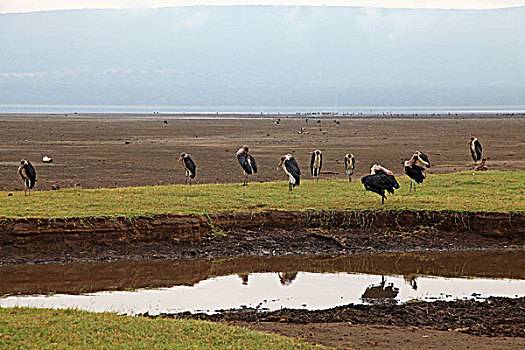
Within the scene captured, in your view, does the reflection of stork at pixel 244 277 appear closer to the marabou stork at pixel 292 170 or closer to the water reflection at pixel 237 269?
the water reflection at pixel 237 269

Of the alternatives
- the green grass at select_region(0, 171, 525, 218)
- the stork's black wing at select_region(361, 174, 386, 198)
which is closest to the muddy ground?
the green grass at select_region(0, 171, 525, 218)

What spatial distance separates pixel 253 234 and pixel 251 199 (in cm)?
202

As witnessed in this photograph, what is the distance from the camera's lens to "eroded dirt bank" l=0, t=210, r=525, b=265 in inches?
634

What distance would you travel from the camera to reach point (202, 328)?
1003cm

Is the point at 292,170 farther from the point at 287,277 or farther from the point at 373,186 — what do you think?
the point at 287,277

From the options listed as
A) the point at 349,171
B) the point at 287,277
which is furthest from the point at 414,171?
the point at 287,277

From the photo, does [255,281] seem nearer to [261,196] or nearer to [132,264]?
[132,264]

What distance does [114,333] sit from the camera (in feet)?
31.2

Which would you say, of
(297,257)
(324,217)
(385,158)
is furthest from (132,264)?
(385,158)

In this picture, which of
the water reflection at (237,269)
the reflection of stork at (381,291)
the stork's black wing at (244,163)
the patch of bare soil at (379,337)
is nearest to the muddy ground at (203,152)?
the stork's black wing at (244,163)

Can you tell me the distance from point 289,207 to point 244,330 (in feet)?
28.2

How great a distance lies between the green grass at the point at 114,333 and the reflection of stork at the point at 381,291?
419 cm

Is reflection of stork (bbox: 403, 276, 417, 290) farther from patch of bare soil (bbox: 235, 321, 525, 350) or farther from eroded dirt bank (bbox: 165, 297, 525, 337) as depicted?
patch of bare soil (bbox: 235, 321, 525, 350)

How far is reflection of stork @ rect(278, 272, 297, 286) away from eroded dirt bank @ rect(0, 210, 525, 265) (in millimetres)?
1461
